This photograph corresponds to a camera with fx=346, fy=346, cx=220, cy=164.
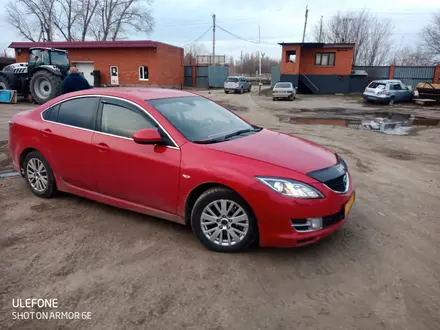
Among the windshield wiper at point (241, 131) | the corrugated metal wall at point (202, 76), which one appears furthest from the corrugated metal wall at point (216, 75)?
the windshield wiper at point (241, 131)

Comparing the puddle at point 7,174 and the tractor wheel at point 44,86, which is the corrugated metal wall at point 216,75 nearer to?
the tractor wheel at point 44,86

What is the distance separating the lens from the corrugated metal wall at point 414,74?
32250mm

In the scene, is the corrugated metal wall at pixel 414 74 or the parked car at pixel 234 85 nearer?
the corrugated metal wall at pixel 414 74

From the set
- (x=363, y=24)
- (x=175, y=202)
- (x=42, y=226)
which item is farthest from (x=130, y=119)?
(x=363, y=24)

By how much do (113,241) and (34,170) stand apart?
6.36ft

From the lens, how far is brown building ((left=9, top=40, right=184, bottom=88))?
31094 millimetres

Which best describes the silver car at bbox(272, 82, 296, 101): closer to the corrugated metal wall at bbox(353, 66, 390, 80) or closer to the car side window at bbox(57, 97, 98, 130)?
the corrugated metal wall at bbox(353, 66, 390, 80)

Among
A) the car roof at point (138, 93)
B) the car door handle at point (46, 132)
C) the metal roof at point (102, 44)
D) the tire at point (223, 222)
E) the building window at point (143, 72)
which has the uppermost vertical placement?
the metal roof at point (102, 44)

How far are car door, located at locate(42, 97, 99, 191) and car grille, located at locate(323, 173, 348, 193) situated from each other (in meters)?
2.64

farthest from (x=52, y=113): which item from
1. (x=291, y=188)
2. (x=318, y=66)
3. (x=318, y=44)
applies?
(x=318, y=66)

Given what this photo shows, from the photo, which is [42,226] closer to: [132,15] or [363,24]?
[132,15]

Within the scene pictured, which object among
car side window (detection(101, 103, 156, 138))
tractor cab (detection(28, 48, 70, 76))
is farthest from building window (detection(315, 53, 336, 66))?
car side window (detection(101, 103, 156, 138))

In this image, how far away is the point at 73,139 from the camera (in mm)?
4215

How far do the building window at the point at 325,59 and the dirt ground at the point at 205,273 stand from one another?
3213cm
